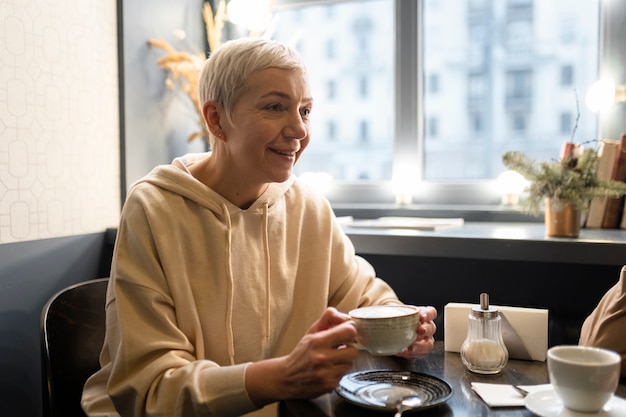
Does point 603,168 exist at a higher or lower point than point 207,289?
higher

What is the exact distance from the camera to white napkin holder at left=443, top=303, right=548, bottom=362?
4.23 ft

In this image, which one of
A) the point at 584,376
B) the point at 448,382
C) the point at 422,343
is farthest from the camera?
the point at 422,343

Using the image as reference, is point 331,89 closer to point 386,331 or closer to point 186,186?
point 186,186

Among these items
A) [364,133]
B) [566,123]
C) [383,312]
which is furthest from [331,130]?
[383,312]

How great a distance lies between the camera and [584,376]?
90 cm

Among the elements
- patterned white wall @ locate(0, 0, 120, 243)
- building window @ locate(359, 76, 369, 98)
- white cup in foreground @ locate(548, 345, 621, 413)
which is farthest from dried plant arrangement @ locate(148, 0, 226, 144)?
white cup in foreground @ locate(548, 345, 621, 413)

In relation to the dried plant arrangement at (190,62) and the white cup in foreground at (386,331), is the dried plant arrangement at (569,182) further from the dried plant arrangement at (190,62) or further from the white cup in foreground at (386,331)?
the dried plant arrangement at (190,62)

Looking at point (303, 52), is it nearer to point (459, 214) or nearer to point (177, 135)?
point (177, 135)

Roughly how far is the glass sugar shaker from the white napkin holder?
Result: 9 centimetres

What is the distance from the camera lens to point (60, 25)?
81.2 inches

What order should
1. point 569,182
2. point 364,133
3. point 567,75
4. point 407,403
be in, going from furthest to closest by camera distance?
point 364,133 → point 567,75 → point 569,182 → point 407,403

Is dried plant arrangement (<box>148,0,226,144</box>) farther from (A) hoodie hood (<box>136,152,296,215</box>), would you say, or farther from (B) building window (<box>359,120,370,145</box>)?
(A) hoodie hood (<box>136,152,296,215</box>)

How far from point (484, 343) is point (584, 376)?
1.03ft

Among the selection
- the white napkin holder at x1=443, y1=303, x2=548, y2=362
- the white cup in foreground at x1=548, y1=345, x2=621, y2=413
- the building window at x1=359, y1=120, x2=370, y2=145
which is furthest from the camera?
the building window at x1=359, y1=120, x2=370, y2=145
